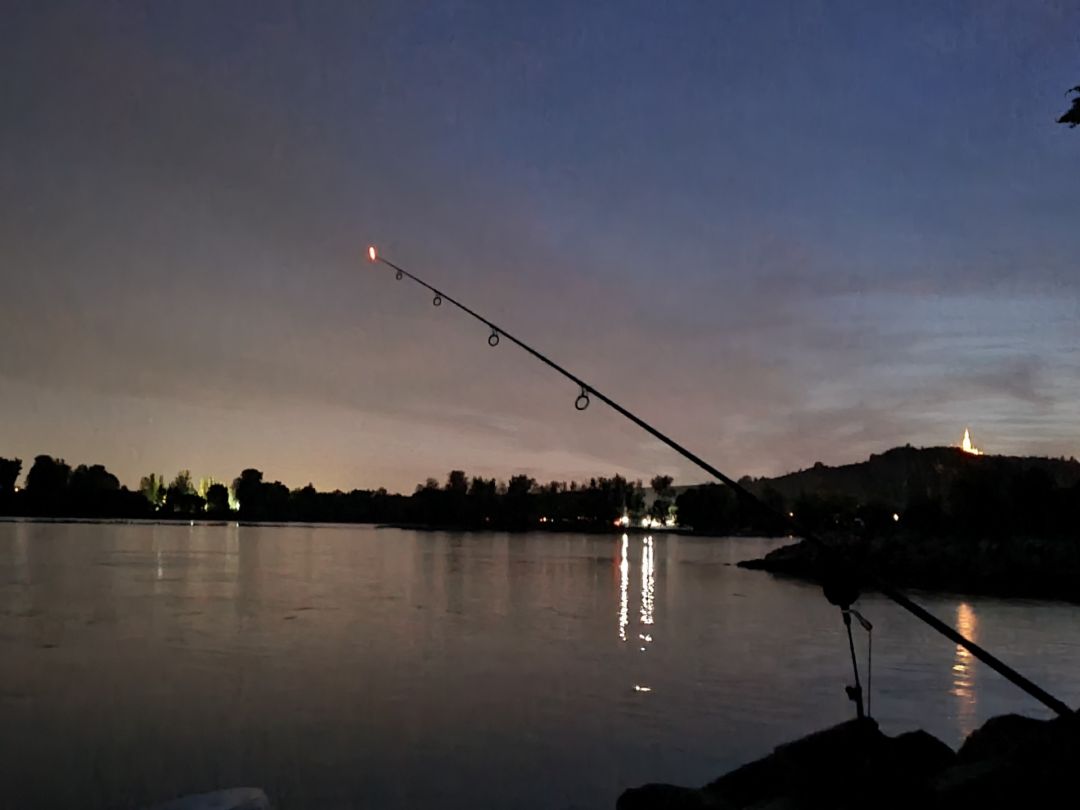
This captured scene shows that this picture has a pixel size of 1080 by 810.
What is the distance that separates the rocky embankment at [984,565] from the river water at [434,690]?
15.3m

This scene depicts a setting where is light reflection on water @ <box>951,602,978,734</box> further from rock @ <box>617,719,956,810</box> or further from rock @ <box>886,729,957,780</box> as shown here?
rock @ <box>617,719,956,810</box>

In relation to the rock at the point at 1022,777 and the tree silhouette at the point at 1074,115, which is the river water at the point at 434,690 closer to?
the rock at the point at 1022,777

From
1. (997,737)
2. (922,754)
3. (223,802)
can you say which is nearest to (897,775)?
(922,754)

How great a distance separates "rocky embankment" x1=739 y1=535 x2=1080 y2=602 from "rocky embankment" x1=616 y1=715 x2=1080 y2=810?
141ft

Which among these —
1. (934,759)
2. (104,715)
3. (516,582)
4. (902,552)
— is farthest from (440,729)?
(902,552)

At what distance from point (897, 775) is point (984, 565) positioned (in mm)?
60766

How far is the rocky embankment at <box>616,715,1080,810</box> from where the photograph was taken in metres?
7.83

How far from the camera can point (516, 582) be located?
57.1 meters

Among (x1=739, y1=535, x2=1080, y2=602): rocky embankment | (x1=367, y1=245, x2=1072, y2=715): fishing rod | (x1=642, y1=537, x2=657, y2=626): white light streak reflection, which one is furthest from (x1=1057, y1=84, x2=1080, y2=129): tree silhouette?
(x1=739, y1=535, x2=1080, y2=602): rocky embankment

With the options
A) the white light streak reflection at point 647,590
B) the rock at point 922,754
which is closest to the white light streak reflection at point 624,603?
the white light streak reflection at point 647,590

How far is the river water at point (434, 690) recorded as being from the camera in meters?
14.0

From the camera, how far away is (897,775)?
8.82 meters

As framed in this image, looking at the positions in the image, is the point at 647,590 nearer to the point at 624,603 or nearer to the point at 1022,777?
the point at 624,603

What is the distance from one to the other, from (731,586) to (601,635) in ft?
106
